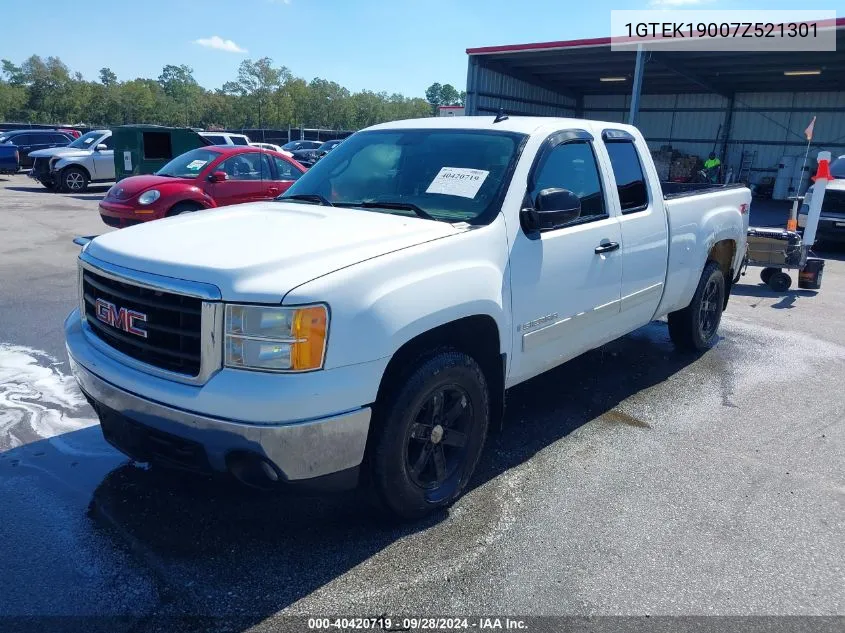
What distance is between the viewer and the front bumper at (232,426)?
8.25 ft

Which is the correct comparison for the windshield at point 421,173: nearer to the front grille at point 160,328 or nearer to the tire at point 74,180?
the front grille at point 160,328

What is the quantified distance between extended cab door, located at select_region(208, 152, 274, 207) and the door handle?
815 centimetres

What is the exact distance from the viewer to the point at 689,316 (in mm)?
5828

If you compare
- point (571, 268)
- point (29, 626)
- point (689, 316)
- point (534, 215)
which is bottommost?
point (29, 626)

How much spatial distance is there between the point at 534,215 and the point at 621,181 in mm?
1362

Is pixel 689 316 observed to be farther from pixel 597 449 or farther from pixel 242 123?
pixel 242 123

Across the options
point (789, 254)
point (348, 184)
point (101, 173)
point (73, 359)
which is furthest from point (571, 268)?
point (101, 173)

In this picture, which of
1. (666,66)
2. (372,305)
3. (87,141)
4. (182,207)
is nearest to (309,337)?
(372,305)

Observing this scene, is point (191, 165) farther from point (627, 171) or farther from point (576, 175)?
point (576, 175)

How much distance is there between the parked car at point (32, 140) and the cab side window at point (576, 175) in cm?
2745

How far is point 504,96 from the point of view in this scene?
22875 mm

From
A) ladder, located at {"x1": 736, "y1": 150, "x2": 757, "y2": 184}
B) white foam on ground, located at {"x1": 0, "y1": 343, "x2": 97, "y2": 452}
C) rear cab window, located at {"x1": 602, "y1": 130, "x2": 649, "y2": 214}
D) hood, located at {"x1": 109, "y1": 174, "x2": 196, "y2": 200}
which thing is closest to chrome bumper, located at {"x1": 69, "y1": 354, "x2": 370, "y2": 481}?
white foam on ground, located at {"x1": 0, "y1": 343, "x2": 97, "y2": 452}

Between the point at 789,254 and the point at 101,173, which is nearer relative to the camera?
the point at 789,254

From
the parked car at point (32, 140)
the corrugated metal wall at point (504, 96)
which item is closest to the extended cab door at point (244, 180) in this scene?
the corrugated metal wall at point (504, 96)
